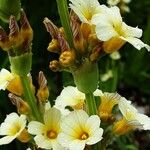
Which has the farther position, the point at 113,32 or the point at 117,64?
the point at 117,64

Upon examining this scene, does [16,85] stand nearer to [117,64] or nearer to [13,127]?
[13,127]

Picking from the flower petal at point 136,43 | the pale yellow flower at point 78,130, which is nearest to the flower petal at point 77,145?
the pale yellow flower at point 78,130

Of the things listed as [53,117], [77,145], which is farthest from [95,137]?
[53,117]

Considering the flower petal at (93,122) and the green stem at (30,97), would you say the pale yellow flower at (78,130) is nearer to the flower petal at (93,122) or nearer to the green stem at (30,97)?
the flower petal at (93,122)

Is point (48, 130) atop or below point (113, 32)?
below

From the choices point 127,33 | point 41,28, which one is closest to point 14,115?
point 127,33

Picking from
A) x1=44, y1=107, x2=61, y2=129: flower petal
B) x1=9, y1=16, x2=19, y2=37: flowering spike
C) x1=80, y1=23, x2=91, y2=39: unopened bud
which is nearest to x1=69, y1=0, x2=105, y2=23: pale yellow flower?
x1=80, y1=23, x2=91, y2=39: unopened bud

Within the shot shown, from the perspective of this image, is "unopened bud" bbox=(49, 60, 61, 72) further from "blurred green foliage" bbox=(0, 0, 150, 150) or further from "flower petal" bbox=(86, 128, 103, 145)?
"blurred green foliage" bbox=(0, 0, 150, 150)

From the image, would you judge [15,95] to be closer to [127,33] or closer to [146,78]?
[127,33]
